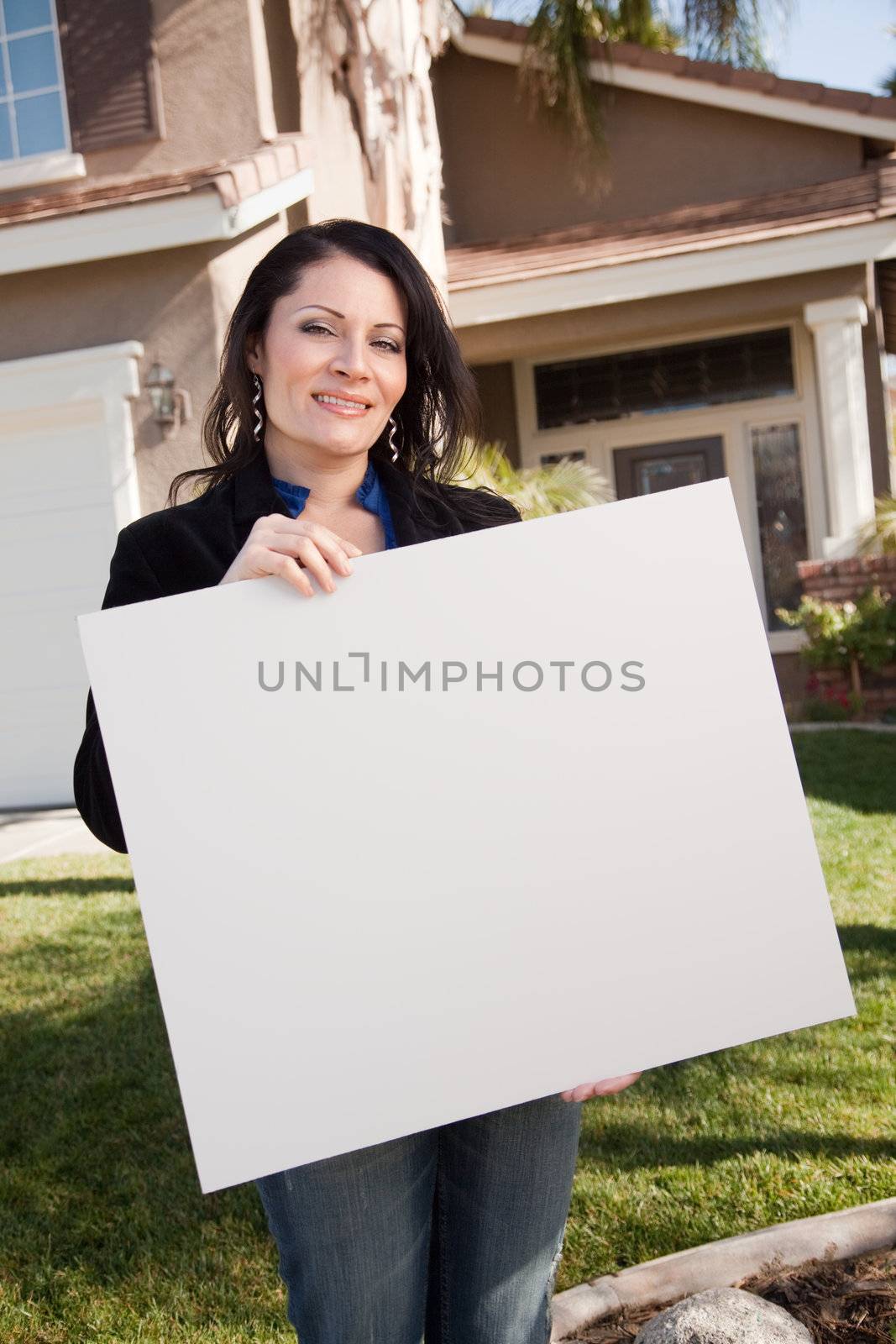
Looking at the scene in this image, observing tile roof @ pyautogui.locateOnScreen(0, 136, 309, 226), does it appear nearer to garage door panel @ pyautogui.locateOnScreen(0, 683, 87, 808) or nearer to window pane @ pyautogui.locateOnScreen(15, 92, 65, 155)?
window pane @ pyautogui.locateOnScreen(15, 92, 65, 155)

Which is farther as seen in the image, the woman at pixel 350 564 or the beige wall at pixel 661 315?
the beige wall at pixel 661 315

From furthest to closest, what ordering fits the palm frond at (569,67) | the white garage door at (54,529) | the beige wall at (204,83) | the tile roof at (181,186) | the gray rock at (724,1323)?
the palm frond at (569,67), the beige wall at (204,83), the white garage door at (54,529), the tile roof at (181,186), the gray rock at (724,1323)

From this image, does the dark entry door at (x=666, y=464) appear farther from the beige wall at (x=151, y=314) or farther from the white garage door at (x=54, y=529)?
the white garage door at (x=54, y=529)

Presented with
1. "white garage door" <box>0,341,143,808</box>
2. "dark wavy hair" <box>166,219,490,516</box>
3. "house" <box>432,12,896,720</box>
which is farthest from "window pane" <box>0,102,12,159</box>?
"dark wavy hair" <box>166,219,490,516</box>

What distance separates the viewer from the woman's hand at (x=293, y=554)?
1.38 metres

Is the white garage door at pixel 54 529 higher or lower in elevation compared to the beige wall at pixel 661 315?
lower

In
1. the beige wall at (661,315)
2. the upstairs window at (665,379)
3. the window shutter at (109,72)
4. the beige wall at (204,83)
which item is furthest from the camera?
the upstairs window at (665,379)

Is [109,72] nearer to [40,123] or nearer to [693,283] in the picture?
[40,123]

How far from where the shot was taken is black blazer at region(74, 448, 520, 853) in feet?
4.94

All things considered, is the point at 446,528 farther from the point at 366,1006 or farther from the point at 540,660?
the point at 366,1006

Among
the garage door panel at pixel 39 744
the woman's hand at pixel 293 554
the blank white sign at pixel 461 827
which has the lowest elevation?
the garage door panel at pixel 39 744

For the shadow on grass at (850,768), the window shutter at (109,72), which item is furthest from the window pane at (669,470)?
the window shutter at (109,72)

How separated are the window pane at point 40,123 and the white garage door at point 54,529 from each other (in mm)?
1724

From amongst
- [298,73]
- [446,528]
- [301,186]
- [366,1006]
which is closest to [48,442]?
[301,186]
